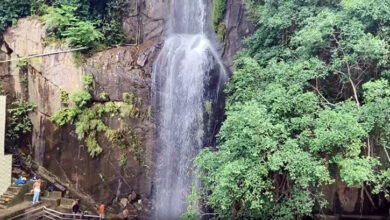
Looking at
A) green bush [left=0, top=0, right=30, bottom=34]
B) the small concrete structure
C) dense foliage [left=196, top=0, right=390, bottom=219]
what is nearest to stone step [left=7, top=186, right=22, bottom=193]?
the small concrete structure

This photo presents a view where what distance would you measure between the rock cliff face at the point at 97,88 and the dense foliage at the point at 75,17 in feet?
1.64

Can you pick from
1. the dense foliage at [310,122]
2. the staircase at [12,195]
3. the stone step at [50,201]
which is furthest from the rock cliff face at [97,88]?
the dense foliage at [310,122]

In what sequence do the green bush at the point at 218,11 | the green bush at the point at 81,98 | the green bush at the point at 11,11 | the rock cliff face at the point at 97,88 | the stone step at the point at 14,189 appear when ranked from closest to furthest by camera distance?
the stone step at the point at 14,189, the rock cliff face at the point at 97,88, the green bush at the point at 81,98, the green bush at the point at 218,11, the green bush at the point at 11,11

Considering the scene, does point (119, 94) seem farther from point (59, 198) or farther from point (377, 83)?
point (377, 83)

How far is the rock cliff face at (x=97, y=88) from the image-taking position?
47.2ft

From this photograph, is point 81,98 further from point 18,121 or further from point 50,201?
point 50,201

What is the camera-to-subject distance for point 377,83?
9.24m

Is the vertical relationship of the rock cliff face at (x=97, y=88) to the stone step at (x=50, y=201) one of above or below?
above

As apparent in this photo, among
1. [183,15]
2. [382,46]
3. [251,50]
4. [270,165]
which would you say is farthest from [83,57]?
[382,46]

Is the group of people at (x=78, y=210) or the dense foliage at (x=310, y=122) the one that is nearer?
the dense foliage at (x=310, y=122)

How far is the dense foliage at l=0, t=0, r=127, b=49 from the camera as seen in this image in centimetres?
1538

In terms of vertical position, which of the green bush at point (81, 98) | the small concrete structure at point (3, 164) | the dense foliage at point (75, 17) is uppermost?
the dense foliage at point (75, 17)

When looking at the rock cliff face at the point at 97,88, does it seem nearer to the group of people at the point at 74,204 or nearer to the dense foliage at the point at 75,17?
the dense foliage at the point at 75,17

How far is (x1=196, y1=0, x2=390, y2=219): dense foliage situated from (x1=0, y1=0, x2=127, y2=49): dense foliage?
700 cm
